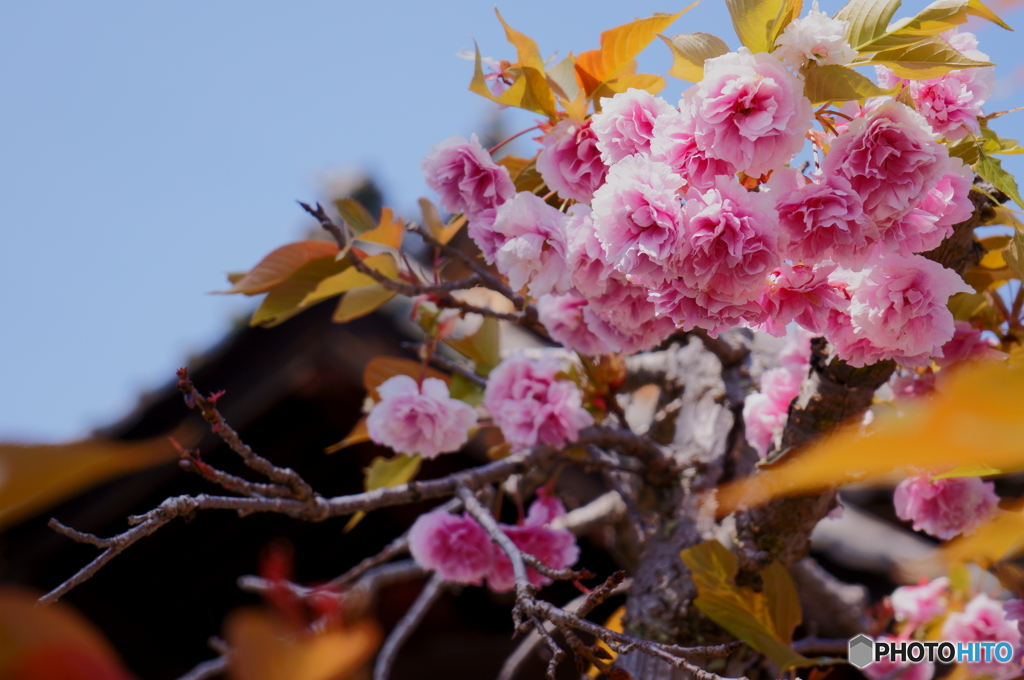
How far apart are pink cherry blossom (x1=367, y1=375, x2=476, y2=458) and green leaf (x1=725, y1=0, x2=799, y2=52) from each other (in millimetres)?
644

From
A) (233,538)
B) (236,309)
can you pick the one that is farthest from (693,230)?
(236,309)

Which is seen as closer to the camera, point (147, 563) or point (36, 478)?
point (36, 478)

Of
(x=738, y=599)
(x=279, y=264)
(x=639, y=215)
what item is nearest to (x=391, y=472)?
(x=279, y=264)

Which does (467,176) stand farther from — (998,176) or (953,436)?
(953,436)

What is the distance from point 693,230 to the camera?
0.59 meters

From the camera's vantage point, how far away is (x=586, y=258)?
686mm

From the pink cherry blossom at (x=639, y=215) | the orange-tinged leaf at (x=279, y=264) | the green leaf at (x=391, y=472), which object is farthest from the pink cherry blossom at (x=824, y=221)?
the green leaf at (x=391, y=472)

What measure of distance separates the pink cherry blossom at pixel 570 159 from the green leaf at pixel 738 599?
52cm

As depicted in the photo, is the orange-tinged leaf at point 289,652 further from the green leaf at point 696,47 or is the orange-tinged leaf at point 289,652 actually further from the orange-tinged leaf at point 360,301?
the orange-tinged leaf at point 360,301

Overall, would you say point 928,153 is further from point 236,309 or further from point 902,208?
point 236,309

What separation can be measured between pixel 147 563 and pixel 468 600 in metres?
1.13

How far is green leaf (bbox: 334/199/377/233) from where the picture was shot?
974 millimetres

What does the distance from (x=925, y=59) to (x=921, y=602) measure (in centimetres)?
125

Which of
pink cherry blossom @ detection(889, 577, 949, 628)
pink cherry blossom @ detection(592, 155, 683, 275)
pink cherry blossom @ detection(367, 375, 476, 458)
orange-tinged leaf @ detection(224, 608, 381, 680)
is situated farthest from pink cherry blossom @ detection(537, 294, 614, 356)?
pink cherry blossom @ detection(889, 577, 949, 628)
